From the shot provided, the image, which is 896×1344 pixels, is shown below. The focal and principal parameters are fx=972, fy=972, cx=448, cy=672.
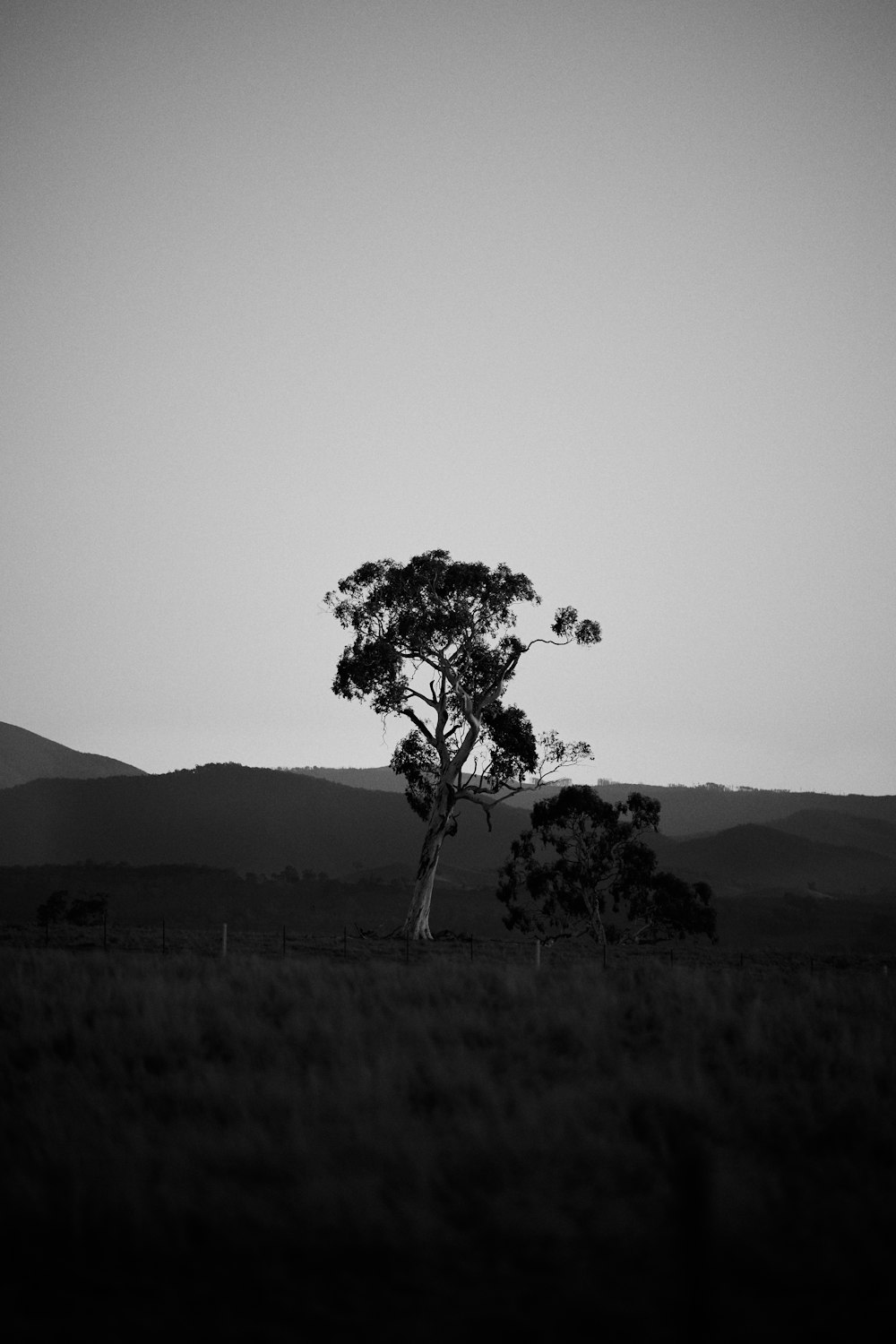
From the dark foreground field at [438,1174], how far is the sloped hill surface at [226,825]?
122 meters

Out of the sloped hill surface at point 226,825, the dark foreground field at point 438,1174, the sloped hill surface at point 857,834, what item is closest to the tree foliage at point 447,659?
the dark foreground field at point 438,1174

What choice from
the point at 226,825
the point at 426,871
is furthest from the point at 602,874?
the point at 226,825

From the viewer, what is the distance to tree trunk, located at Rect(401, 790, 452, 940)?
3884 centimetres

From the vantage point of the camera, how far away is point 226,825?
502 ft

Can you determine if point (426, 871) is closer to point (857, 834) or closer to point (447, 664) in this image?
point (447, 664)

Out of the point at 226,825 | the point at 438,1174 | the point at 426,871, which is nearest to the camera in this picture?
the point at 438,1174

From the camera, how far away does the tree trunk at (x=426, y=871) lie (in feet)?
127

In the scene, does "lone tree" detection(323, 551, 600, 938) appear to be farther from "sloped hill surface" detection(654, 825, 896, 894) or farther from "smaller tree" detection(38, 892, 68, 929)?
"sloped hill surface" detection(654, 825, 896, 894)

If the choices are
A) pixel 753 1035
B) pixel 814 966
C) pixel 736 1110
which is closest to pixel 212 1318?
pixel 736 1110

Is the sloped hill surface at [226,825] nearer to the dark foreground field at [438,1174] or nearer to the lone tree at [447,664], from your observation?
the lone tree at [447,664]

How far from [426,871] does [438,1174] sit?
105 feet

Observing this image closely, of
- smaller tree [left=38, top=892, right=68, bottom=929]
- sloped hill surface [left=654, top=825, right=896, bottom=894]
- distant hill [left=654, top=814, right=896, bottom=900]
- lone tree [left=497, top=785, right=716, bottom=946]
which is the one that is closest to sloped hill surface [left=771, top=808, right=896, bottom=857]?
distant hill [left=654, top=814, right=896, bottom=900]

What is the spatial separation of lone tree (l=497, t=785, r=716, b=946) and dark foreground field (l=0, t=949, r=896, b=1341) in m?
34.9

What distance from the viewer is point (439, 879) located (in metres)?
108
